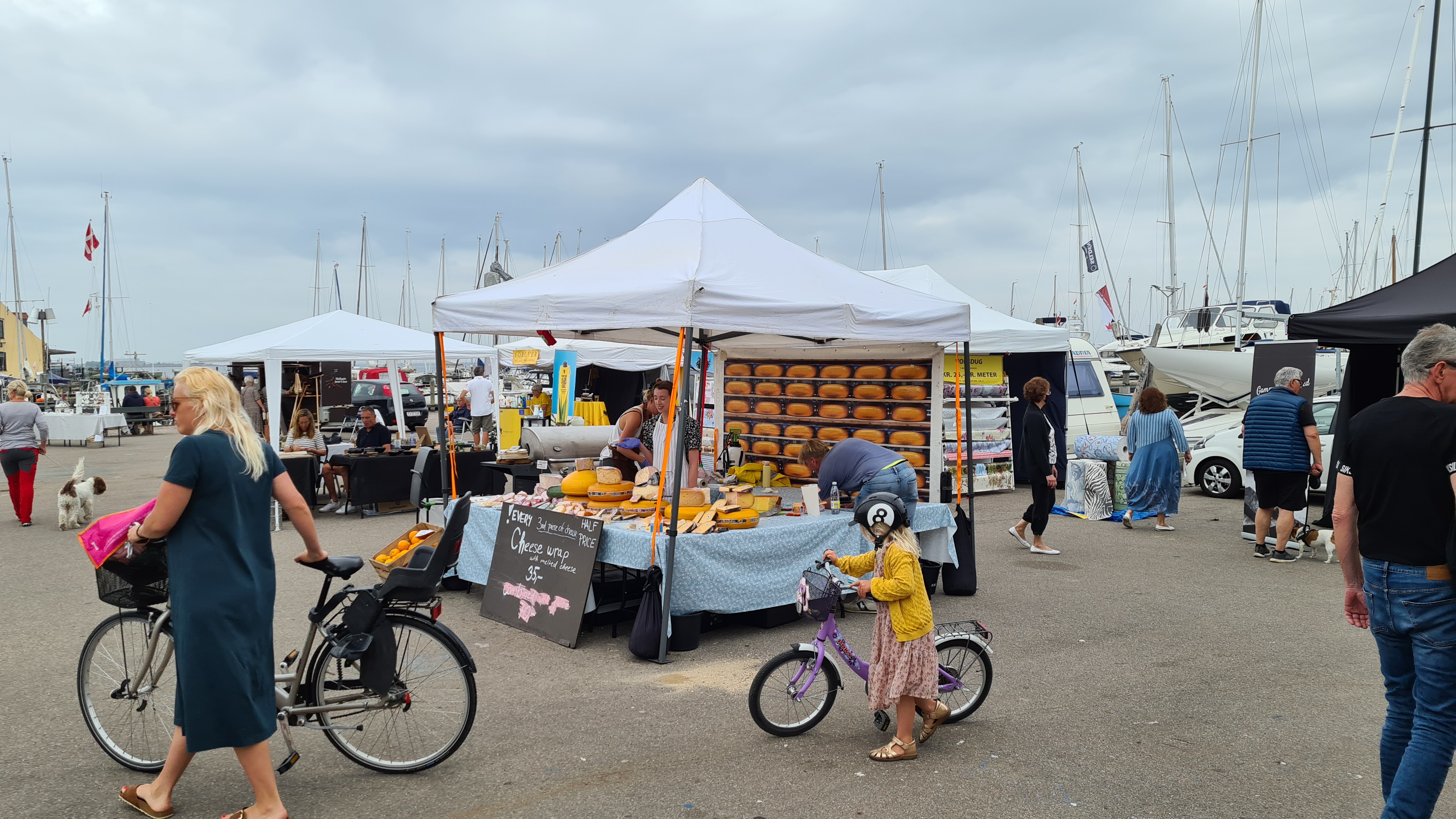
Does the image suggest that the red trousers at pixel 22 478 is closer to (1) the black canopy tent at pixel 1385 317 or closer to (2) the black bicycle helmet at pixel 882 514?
(2) the black bicycle helmet at pixel 882 514

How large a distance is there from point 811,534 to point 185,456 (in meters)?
4.29

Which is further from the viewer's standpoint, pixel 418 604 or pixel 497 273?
Answer: pixel 497 273

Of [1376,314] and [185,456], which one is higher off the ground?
[1376,314]

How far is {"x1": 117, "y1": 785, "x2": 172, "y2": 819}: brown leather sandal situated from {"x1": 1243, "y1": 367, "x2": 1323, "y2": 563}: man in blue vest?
30.2 ft

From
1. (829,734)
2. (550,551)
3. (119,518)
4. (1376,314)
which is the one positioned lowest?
(829,734)

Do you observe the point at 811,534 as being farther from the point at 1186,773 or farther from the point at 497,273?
the point at 497,273

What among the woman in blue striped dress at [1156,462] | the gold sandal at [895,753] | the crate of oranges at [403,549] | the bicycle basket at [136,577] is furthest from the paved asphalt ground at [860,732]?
the woman in blue striped dress at [1156,462]

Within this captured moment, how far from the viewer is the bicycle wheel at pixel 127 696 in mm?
3846

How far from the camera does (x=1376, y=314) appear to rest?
6734 millimetres

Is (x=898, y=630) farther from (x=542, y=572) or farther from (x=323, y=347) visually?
(x=323, y=347)

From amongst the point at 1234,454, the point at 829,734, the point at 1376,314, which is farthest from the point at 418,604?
the point at 1234,454

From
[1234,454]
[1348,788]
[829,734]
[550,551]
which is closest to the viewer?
[1348,788]

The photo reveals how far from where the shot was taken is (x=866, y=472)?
6.62 meters

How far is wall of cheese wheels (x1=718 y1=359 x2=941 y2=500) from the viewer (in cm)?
807
